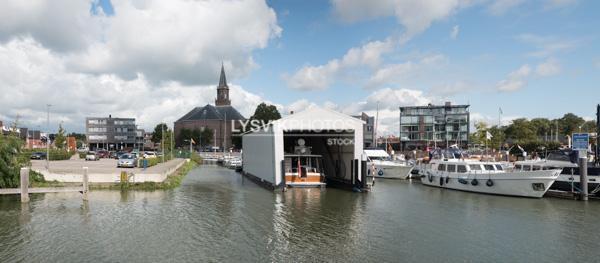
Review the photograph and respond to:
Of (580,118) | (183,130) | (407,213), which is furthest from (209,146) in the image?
(407,213)

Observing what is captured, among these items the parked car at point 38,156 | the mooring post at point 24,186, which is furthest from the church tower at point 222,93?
the mooring post at point 24,186

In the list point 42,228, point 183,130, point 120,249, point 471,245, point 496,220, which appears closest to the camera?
point 120,249

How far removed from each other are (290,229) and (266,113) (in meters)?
76.6

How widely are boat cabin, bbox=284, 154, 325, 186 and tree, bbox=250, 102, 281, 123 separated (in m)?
58.6

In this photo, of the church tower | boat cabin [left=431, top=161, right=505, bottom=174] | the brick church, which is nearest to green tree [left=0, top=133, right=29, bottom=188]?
boat cabin [left=431, top=161, right=505, bottom=174]

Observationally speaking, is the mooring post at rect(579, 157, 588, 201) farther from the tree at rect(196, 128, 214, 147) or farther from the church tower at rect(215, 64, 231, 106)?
the church tower at rect(215, 64, 231, 106)

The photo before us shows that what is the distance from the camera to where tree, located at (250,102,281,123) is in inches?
3659

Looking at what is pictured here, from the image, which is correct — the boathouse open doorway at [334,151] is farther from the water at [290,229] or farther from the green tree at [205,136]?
the green tree at [205,136]

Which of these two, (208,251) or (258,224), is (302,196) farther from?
(208,251)

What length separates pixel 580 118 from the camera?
364 ft

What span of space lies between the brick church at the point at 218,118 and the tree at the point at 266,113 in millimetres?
43510

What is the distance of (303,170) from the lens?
108 ft

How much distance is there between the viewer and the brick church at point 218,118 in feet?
468

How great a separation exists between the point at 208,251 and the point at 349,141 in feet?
70.5
